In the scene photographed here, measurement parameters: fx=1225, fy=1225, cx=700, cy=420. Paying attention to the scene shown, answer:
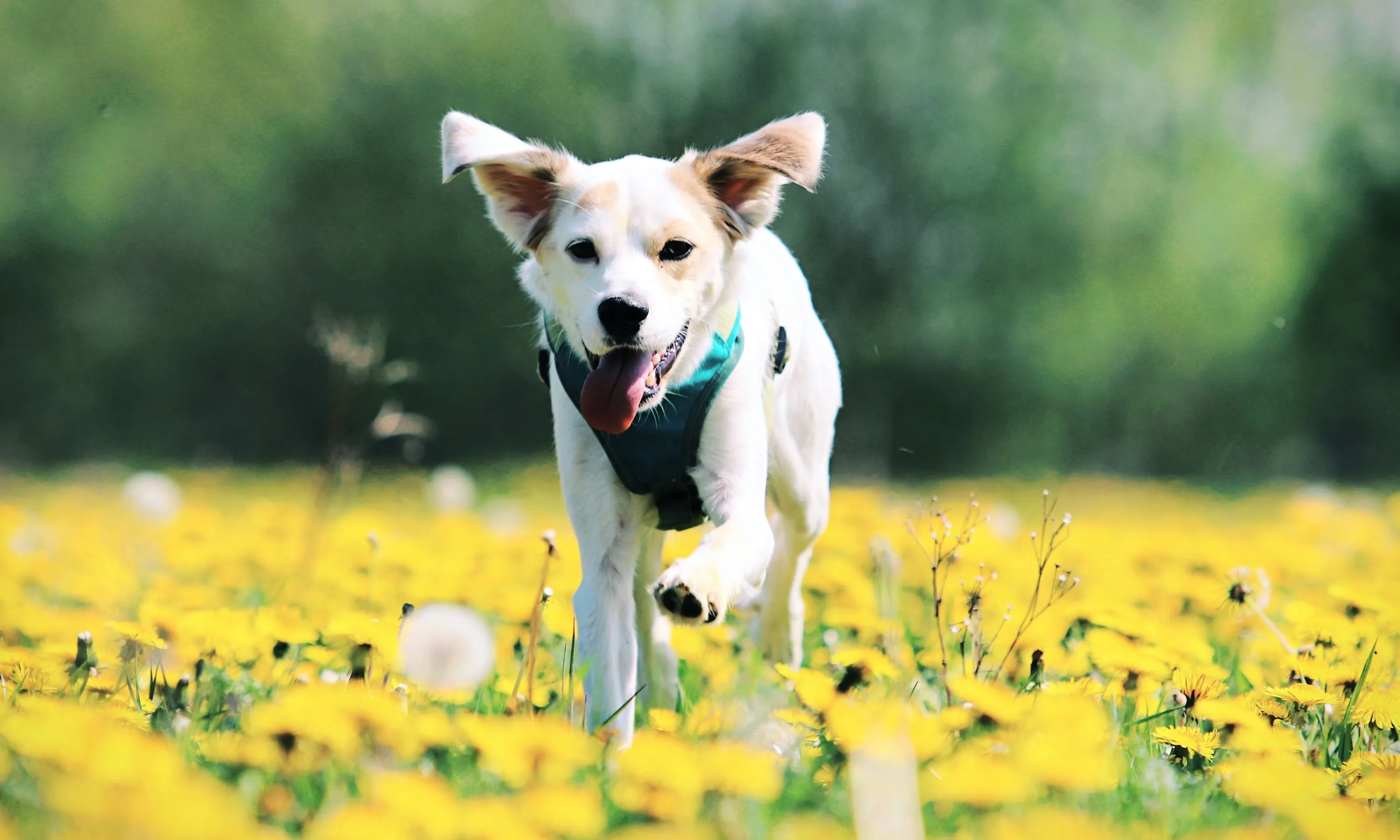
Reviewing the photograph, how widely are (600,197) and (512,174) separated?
0.33 m

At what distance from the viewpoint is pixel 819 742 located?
2.42 meters

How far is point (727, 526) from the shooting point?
9.78ft

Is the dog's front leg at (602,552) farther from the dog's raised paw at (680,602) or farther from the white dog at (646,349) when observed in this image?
the dog's raised paw at (680,602)

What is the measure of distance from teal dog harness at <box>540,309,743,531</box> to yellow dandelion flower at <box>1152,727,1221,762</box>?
1309mm

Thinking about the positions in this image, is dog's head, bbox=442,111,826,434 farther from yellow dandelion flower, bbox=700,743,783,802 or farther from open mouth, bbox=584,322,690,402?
yellow dandelion flower, bbox=700,743,783,802

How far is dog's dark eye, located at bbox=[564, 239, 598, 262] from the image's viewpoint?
3303 mm

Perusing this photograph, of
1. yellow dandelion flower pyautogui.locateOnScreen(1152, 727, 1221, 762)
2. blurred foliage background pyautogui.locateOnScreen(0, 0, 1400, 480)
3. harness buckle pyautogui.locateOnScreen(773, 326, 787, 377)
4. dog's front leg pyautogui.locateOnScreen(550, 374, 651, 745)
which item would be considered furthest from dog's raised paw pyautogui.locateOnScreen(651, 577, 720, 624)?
blurred foliage background pyautogui.locateOnScreen(0, 0, 1400, 480)

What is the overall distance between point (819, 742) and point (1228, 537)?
170 inches

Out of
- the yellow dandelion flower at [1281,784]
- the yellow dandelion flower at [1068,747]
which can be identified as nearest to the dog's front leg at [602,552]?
the yellow dandelion flower at [1068,747]

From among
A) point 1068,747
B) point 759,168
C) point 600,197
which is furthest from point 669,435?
point 1068,747

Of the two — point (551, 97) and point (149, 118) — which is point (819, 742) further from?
point (149, 118)

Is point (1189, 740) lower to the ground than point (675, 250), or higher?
A: lower

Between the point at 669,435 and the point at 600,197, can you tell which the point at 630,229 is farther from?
the point at 669,435

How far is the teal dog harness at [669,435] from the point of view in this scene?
318cm
